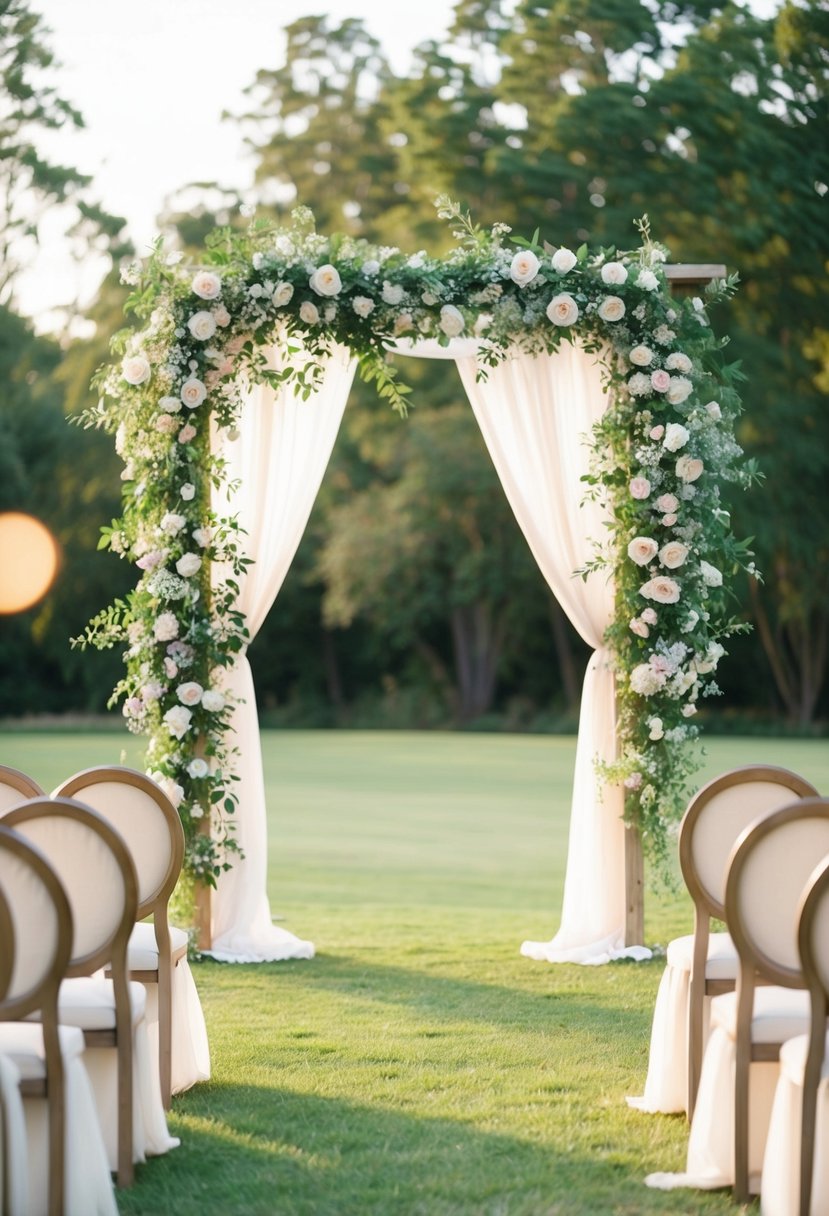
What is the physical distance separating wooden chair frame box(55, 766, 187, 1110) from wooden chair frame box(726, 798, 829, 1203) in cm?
177

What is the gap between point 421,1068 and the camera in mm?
5020

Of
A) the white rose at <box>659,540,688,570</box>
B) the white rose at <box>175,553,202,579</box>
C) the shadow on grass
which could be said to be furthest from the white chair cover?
the white rose at <box>659,540,688,570</box>

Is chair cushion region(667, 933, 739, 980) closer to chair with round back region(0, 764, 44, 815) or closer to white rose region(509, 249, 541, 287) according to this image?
chair with round back region(0, 764, 44, 815)

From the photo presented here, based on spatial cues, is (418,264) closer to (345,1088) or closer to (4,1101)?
(345,1088)

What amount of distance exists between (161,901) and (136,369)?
3.10 meters

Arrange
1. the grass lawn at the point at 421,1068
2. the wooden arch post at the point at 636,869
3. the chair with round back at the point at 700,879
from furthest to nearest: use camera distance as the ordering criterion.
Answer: the wooden arch post at the point at 636,869, the chair with round back at the point at 700,879, the grass lawn at the point at 421,1068

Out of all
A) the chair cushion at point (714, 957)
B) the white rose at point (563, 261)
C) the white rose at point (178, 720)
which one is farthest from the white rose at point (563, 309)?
the chair cushion at point (714, 957)

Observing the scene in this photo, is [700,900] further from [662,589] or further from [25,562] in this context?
[25,562]

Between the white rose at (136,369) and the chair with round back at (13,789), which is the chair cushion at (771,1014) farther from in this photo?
the white rose at (136,369)

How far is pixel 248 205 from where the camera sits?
677 cm

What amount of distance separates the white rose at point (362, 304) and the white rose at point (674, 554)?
1.80 metres

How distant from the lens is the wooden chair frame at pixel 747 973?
3.52m

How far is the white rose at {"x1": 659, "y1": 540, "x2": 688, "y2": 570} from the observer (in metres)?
6.91

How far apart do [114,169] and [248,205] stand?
25.1 metres
